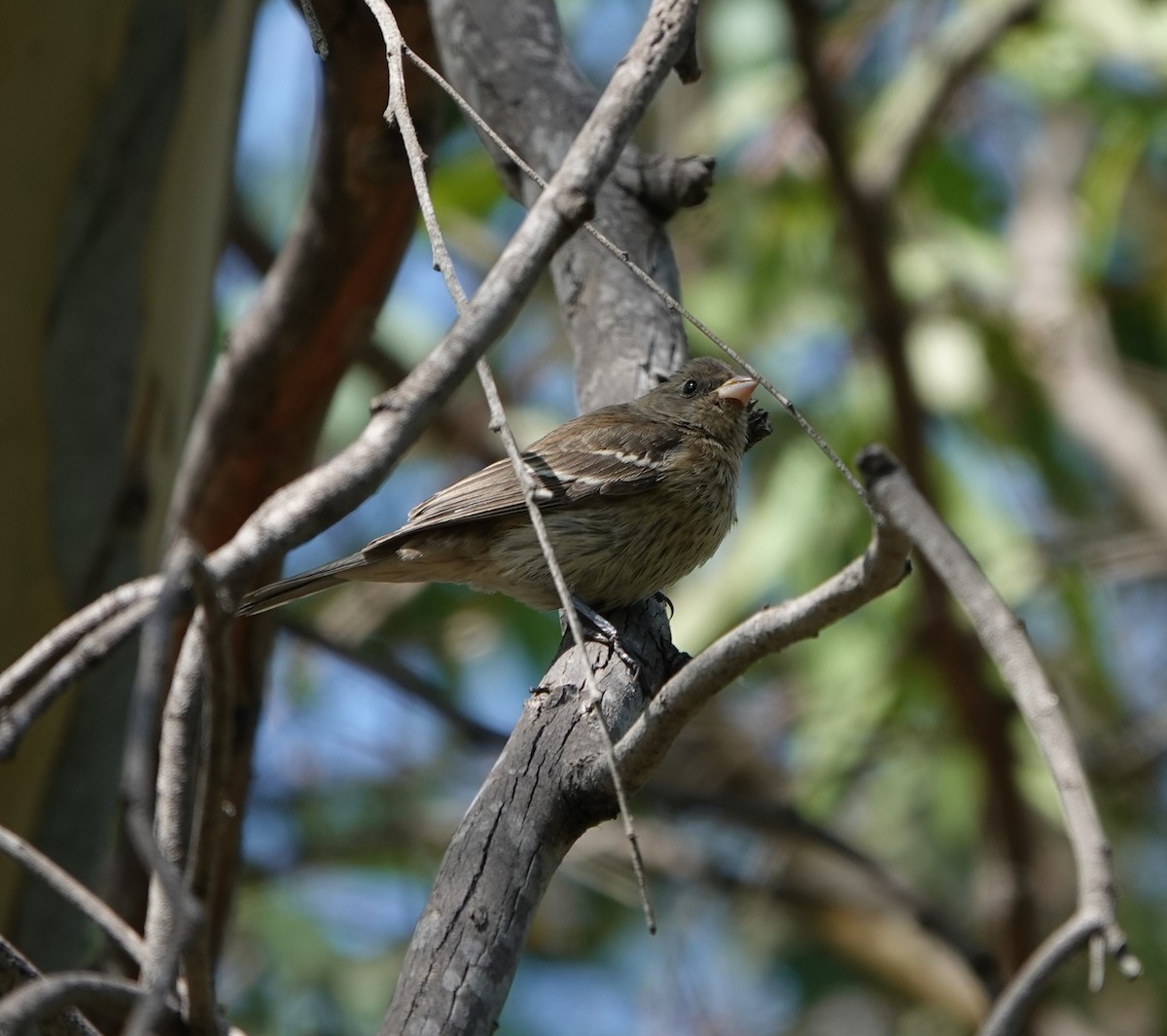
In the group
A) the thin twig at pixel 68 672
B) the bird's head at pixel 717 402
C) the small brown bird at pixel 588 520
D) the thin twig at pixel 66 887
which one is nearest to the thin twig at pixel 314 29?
the thin twig at pixel 68 672

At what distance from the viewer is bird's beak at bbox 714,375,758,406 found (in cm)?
473

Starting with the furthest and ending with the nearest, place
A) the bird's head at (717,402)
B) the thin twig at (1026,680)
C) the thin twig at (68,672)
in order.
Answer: the bird's head at (717,402) < the thin twig at (68,672) < the thin twig at (1026,680)

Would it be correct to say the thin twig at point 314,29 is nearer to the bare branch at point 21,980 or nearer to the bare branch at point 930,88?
the bare branch at point 21,980

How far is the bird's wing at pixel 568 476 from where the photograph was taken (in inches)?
164

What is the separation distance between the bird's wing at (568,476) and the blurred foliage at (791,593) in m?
1.51

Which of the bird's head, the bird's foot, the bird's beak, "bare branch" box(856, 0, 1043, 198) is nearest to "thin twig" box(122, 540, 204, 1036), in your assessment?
the bird's foot

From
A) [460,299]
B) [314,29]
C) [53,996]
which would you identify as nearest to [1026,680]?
[460,299]

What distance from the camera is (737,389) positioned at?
15.5 ft

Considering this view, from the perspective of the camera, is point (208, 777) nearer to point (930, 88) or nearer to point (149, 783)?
point (149, 783)

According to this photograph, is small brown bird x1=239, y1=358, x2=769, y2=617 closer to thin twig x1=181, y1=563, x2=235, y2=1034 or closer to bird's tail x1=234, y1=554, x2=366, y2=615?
bird's tail x1=234, y1=554, x2=366, y2=615

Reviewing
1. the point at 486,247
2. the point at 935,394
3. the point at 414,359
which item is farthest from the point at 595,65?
the point at 935,394

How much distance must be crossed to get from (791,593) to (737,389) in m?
2.00

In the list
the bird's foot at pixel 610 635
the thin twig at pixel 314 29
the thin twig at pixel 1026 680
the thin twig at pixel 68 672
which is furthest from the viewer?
the bird's foot at pixel 610 635

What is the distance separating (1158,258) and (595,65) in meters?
3.71
